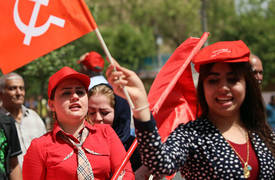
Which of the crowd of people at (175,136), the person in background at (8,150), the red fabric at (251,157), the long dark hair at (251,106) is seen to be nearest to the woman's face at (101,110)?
the crowd of people at (175,136)

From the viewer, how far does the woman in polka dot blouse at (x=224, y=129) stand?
220 cm

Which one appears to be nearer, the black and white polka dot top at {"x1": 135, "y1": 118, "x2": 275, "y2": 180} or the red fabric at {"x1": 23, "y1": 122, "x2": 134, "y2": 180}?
the black and white polka dot top at {"x1": 135, "y1": 118, "x2": 275, "y2": 180}

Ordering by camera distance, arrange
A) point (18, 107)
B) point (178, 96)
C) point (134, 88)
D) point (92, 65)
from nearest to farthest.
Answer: point (134, 88) < point (178, 96) < point (18, 107) < point (92, 65)

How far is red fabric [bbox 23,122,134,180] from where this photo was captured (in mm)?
2814

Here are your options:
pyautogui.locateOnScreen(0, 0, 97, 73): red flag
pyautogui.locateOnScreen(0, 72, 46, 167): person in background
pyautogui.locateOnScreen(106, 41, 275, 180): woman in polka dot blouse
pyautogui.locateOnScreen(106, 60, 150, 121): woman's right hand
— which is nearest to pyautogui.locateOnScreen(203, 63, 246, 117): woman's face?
pyautogui.locateOnScreen(106, 41, 275, 180): woman in polka dot blouse

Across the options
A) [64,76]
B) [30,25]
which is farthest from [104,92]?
[30,25]

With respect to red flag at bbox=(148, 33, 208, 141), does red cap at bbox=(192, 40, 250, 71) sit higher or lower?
higher

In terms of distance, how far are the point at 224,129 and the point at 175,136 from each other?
0.38m

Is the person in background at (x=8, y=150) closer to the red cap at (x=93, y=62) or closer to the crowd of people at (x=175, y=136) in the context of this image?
the crowd of people at (x=175, y=136)

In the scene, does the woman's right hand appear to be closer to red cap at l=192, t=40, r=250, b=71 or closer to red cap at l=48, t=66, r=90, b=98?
red cap at l=192, t=40, r=250, b=71

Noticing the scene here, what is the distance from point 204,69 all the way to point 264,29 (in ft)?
96.8

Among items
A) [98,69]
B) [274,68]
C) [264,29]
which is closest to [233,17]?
[264,29]

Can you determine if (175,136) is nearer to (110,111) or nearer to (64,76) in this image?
(64,76)

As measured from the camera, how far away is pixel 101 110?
12.1 feet
